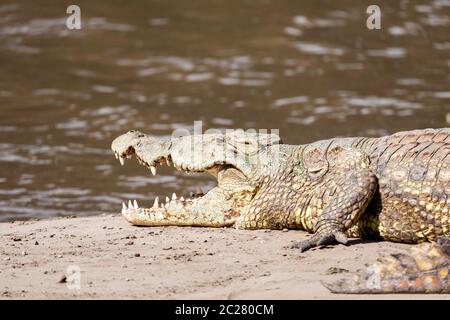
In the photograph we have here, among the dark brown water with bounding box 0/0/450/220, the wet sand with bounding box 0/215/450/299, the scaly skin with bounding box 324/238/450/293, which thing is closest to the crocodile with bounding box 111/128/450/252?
the wet sand with bounding box 0/215/450/299

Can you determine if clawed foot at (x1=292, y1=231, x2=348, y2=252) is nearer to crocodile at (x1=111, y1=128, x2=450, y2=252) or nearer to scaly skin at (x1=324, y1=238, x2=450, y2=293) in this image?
crocodile at (x1=111, y1=128, x2=450, y2=252)

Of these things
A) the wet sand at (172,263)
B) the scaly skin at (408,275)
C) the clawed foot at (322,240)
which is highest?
the scaly skin at (408,275)

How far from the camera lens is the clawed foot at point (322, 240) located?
6746 mm

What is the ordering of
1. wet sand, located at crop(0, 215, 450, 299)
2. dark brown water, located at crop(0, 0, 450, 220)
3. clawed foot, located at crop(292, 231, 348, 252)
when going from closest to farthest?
wet sand, located at crop(0, 215, 450, 299)
clawed foot, located at crop(292, 231, 348, 252)
dark brown water, located at crop(0, 0, 450, 220)

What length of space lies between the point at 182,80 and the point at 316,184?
30.2 ft

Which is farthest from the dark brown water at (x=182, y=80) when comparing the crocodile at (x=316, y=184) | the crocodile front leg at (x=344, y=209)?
the crocodile front leg at (x=344, y=209)

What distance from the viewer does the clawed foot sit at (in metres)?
6.75

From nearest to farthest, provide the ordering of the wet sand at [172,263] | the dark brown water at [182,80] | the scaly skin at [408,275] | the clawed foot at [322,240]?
the scaly skin at [408,275] → the wet sand at [172,263] → the clawed foot at [322,240] → the dark brown water at [182,80]

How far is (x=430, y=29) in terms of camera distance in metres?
19.2

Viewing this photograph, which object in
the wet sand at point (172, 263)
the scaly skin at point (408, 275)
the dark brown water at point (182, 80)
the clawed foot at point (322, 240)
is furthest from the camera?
the dark brown water at point (182, 80)

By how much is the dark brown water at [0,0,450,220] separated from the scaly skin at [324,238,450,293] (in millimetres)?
5207

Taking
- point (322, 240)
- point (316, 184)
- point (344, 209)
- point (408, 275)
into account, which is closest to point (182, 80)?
point (316, 184)

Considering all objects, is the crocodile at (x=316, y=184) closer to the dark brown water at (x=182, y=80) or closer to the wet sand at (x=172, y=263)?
the wet sand at (x=172, y=263)

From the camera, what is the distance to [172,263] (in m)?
6.57
